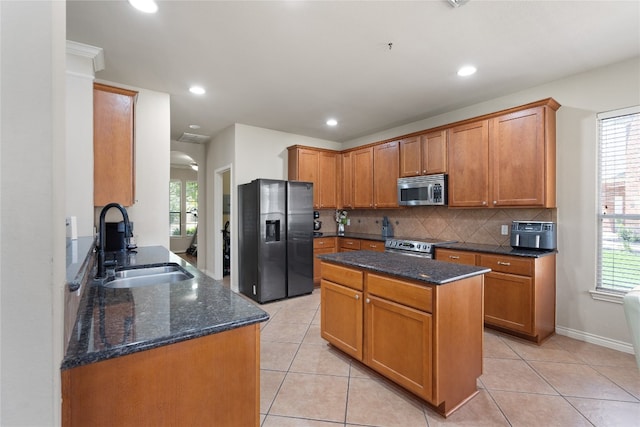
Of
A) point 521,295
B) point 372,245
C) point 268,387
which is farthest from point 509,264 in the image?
point 268,387

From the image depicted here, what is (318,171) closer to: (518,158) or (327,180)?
(327,180)

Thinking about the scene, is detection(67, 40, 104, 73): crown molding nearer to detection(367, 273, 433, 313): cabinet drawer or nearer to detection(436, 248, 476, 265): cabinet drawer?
detection(367, 273, 433, 313): cabinet drawer

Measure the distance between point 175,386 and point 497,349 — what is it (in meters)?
2.89

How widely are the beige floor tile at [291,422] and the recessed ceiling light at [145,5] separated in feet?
9.19

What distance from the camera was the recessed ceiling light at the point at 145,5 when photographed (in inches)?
75.4

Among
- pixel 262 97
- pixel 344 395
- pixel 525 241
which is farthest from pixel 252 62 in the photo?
pixel 525 241

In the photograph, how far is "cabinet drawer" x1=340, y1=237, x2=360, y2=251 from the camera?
4824mm

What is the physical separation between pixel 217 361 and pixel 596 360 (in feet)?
10.6

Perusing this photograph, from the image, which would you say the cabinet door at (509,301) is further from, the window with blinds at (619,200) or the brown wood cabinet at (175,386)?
the brown wood cabinet at (175,386)

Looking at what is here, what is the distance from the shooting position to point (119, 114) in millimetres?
2676

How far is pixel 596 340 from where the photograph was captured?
2.84 meters

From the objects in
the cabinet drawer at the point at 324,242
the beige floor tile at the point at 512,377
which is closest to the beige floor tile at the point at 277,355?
the beige floor tile at the point at 512,377

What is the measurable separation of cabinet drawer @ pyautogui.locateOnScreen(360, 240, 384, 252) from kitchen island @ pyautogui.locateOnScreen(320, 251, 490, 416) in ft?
6.57

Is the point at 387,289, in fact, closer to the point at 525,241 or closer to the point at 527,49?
the point at 525,241
